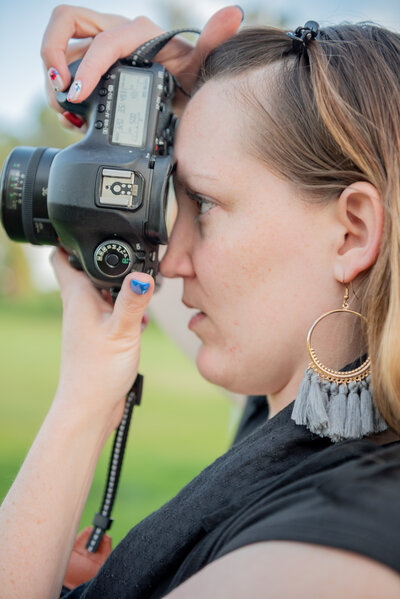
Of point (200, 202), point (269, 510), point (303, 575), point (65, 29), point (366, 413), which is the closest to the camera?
point (303, 575)

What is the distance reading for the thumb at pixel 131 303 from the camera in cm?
120

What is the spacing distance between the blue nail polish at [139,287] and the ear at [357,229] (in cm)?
36

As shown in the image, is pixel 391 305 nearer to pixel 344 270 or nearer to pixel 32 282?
pixel 344 270

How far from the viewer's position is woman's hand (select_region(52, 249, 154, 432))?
1264 millimetres

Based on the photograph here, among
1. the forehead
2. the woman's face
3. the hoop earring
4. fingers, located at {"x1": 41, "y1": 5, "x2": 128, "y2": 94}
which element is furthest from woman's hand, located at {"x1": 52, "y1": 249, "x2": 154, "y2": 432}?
fingers, located at {"x1": 41, "y1": 5, "x2": 128, "y2": 94}

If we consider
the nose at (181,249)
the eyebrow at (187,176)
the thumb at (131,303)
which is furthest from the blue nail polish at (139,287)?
the eyebrow at (187,176)

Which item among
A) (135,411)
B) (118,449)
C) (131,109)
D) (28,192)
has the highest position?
(131,109)

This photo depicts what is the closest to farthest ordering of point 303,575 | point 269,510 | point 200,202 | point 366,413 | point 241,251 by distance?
point 303,575 → point 269,510 → point 366,413 → point 241,251 → point 200,202

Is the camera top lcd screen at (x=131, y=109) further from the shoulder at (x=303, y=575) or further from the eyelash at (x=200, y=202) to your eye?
the shoulder at (x=303, y=575)

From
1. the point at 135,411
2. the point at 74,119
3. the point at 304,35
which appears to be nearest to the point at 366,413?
the point at 304,35

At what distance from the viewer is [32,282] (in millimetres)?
17422

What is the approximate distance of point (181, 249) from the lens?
1.29 meters

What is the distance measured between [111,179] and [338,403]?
1.89 feet

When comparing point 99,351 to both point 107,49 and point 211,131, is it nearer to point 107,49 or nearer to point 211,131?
point 211,131
